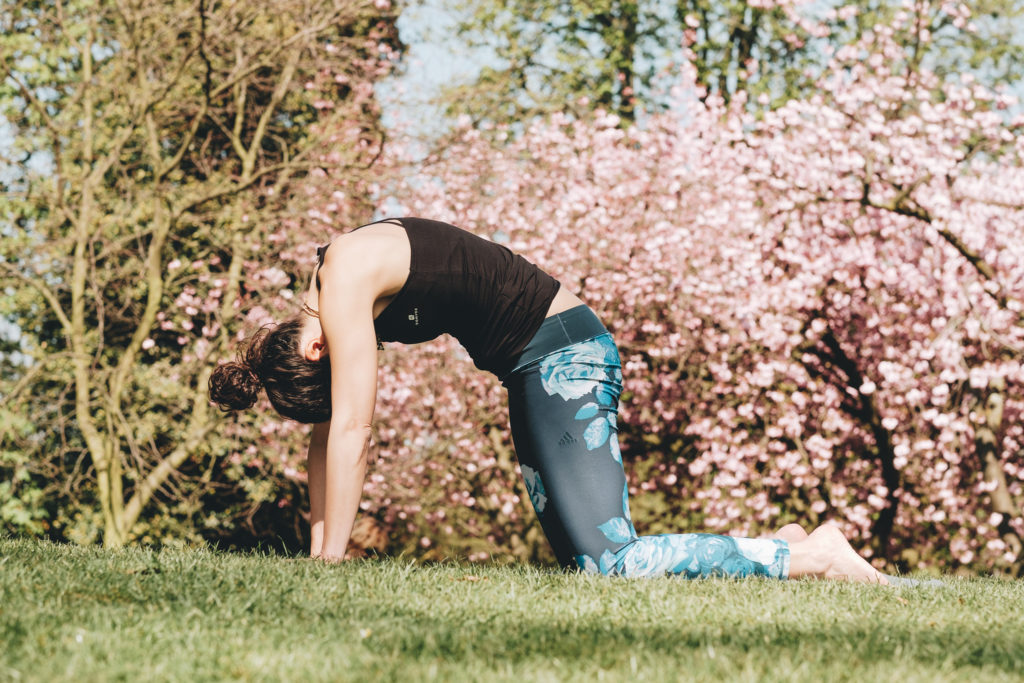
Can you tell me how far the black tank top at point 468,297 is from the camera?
328 centimetres

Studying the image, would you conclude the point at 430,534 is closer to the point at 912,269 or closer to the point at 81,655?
the point at 912,269

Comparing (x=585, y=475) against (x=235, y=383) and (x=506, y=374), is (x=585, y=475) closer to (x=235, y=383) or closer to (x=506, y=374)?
(x=506, y=374)

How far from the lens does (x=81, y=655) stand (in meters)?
2.04

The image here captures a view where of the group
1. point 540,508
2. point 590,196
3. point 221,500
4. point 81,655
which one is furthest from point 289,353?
point 221,500

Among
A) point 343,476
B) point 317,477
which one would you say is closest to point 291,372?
point 343,476

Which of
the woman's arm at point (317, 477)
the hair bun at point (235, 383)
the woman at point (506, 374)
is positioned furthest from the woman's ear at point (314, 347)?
the woman's arm at point (317, 477)


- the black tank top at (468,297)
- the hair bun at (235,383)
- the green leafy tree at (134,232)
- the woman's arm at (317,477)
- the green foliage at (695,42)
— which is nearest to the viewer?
the black tank top at (468,297)

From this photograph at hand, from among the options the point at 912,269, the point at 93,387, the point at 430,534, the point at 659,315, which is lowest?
the point at 430,534

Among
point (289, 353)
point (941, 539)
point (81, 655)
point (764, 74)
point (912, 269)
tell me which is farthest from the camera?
point (764, 74)

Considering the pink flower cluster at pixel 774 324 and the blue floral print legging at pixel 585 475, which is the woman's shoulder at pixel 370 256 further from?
the pink flower cluster at pixel 774 324

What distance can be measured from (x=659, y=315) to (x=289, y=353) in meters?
6.01

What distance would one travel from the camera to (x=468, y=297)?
3311mm

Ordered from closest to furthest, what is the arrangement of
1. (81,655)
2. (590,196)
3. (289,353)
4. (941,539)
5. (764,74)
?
(81,655)
(289,353)
(590,196)
(941,539)
(764,74)

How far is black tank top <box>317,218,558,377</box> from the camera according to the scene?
129 inches
